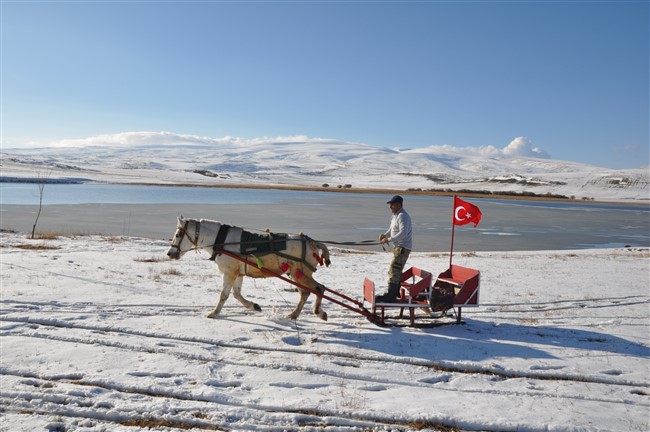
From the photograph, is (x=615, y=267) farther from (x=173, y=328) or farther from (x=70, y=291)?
(x=70, y=291)

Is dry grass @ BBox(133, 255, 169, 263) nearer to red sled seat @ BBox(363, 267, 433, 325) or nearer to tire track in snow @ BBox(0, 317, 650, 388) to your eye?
tire track in snow @ BBox(0, 317, 650, 388)

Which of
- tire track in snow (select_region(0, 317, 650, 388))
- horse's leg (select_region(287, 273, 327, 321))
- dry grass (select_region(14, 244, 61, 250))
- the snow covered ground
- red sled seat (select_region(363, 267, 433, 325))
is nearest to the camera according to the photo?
the snow covered ground

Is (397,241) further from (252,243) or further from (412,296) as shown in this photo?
(252,243)

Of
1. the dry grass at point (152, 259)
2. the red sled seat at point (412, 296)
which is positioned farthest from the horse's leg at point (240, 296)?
the dry grass at point (152, 259)

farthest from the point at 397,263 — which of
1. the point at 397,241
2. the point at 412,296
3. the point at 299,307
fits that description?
the point at 299,307

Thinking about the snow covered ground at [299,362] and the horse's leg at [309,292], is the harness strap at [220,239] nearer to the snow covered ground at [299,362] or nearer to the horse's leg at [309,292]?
the snow covered ground at [299,362]

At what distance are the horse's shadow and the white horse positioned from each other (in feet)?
4.16

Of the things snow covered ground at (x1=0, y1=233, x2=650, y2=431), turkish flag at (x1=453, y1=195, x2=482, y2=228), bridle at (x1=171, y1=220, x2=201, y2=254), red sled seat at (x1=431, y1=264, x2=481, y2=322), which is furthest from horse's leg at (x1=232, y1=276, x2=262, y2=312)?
turkish flag at (x1=453, y1=195, x2=482, y2=228)

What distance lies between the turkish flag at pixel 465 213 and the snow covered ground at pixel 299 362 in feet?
6.60

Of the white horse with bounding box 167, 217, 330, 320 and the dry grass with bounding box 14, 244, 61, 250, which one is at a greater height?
the white horse with bounding box 167, 217, 330, 320

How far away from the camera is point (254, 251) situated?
8.88m

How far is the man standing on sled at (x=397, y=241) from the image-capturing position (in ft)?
28.1

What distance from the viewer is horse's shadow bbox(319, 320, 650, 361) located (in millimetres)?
7434

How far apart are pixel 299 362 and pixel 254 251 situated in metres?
2.65
